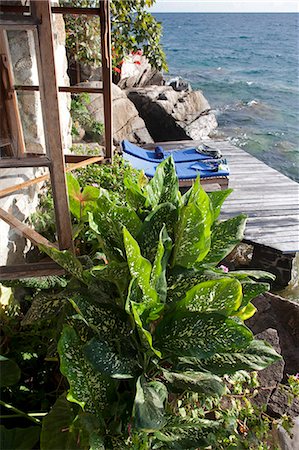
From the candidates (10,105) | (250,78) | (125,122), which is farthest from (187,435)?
(250,78)

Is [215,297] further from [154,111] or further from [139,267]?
[154,111]

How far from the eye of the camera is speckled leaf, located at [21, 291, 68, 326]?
51.6 inches

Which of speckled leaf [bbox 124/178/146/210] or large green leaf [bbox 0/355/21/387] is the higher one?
speckled leaf [bbox 124/178/146/210]

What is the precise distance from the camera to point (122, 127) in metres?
6.93

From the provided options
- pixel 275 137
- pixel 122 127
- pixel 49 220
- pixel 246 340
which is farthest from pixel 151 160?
pixel 275 137

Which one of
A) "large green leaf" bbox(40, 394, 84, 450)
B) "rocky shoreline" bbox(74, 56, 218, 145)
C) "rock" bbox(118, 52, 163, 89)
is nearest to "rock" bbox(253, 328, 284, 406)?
"large green leaf" bbox(40, 394, 84, 450)

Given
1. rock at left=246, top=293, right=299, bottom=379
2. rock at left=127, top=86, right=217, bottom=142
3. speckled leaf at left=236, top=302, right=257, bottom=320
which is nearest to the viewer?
speckled leaf at left=236, top=302, right=257, bottom=320

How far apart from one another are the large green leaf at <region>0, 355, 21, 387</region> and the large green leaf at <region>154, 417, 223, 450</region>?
17.3 inches

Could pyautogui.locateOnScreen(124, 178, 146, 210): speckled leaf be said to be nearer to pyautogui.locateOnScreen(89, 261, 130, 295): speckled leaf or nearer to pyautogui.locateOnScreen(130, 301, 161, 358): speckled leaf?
pyautogui.locateOnScreen(89, 261, 130, 295): speckled leaf

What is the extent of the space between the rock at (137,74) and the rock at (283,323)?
677 centimetres

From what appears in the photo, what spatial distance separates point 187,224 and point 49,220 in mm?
755

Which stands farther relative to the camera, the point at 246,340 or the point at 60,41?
the point at 60,41

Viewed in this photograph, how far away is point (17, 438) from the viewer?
1105 mm

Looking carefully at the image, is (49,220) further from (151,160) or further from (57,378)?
(151,160)
